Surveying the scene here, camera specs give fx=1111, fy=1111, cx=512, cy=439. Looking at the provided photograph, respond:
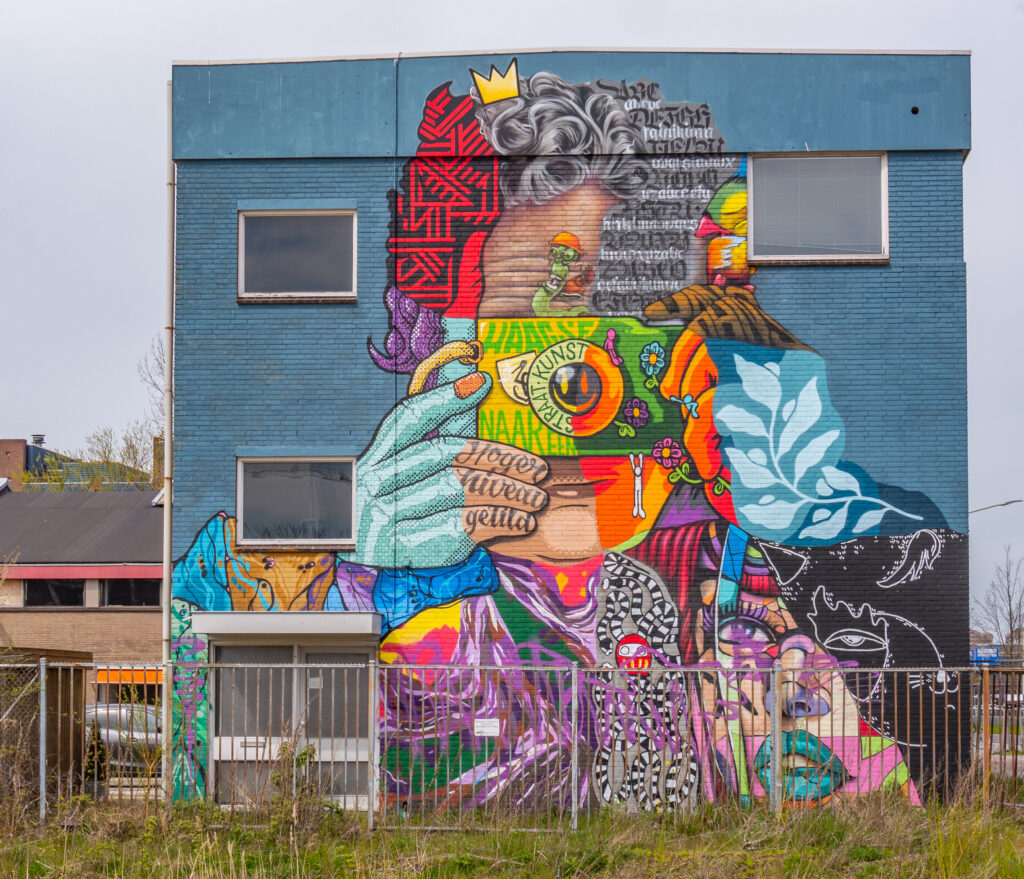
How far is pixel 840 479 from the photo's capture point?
13359 millimetres

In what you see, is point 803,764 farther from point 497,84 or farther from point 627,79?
point 497,84

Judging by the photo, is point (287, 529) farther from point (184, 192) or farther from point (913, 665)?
point (913, 665)

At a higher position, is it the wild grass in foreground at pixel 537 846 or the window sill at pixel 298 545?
the window sill at pixel 298 545

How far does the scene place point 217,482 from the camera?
13688mm

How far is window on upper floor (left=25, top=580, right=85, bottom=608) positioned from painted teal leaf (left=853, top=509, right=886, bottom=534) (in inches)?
817

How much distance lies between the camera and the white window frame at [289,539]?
1352cm

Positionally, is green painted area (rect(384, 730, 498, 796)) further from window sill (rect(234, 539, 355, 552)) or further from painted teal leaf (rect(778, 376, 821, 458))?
painted teal leaf (rect(778, 376, 821, 458))

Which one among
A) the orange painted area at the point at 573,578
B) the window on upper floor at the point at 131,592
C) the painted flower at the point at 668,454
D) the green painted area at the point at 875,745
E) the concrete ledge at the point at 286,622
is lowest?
the green painted area at the point at 875,745

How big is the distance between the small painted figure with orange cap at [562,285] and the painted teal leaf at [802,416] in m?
2.84

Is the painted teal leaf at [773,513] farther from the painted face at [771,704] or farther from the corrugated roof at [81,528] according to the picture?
the corrugated roof at [81,528]

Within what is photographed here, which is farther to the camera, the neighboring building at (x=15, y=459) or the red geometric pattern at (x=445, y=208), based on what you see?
the neighboring building at (x=15, y=459)

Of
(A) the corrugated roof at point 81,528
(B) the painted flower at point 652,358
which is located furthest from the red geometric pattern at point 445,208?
(A) the corrugated roof at point 81,528

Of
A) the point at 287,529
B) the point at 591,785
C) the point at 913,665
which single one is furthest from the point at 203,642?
the point at 913,665

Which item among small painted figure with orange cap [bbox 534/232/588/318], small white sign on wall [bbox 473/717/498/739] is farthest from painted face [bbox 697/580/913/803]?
small painted figure with orange cap [bbox 534/232/588/318]
